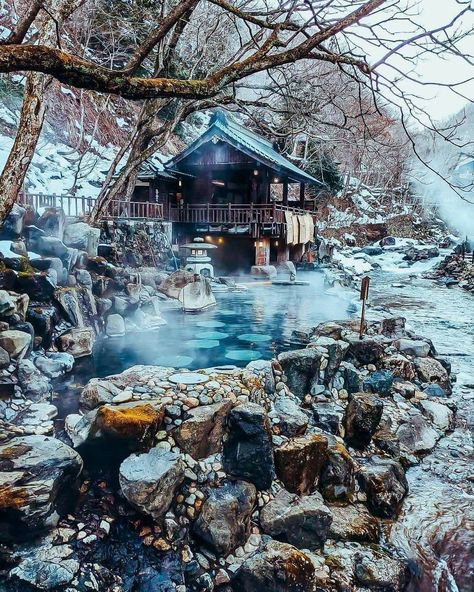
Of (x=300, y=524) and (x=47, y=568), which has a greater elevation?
(x=47, y=568)

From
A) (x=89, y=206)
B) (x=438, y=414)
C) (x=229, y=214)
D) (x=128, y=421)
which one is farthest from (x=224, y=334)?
(x=229, y=214)

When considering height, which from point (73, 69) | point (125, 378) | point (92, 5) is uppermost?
point (92, 5)

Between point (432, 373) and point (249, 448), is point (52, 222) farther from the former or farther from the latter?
point (432, 373)

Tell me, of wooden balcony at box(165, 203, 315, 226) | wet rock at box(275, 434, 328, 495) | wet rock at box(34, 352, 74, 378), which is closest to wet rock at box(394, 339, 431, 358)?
wet rock at box(275, 434, 328, 495)

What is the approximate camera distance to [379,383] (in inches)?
288

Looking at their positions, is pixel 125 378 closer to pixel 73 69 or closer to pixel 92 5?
pixel 73 69

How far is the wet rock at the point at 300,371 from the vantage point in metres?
6.61

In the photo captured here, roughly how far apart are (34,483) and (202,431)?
173 cm

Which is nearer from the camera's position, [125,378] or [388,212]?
[125,378]

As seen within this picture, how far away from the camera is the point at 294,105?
10242 mm

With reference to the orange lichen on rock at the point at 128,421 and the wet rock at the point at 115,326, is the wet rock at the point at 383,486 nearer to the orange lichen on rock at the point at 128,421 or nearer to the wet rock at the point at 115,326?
the orange lichen on rock at the point at 128,421

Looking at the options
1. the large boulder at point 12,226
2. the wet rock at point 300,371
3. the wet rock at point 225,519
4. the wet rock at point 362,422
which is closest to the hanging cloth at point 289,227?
the large boulder at point 12,226

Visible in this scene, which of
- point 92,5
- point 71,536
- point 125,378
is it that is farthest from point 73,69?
point 92,5

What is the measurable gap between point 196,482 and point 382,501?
2.20 meters
